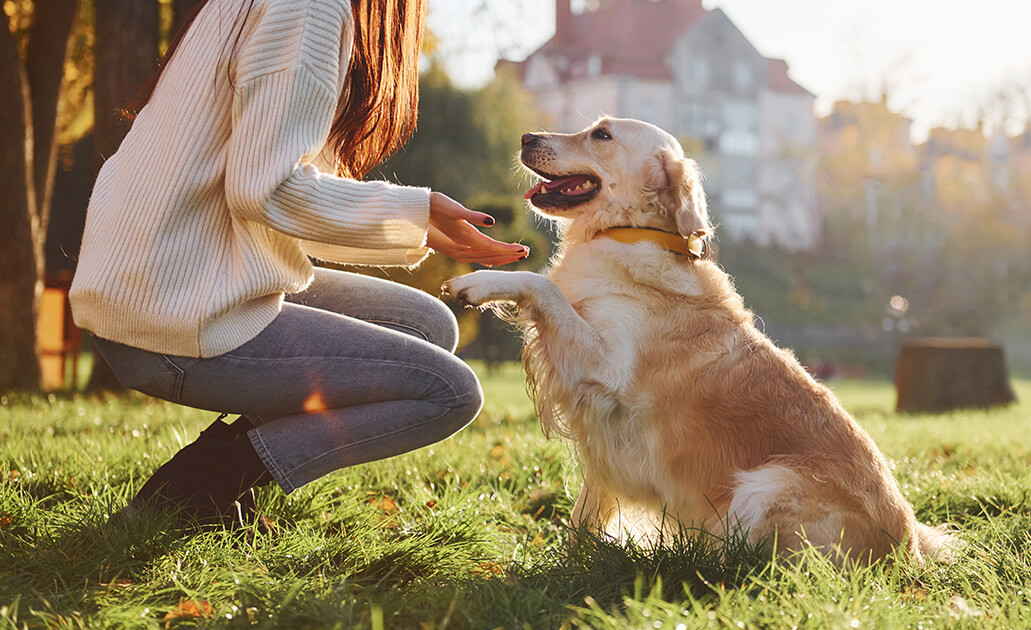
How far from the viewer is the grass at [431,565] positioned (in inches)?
76.9

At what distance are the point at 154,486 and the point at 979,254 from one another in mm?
30361

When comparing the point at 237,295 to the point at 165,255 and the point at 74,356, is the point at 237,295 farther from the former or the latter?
the point at 74,356

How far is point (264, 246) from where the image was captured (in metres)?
2.42

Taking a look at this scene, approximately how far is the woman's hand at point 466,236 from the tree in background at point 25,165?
212 inches

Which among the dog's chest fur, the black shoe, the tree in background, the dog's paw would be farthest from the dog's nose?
the tree in background

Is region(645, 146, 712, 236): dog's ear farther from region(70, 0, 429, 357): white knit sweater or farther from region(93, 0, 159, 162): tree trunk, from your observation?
region(93, 0, 159, 162): tree trunk

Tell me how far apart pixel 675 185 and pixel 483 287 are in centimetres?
90

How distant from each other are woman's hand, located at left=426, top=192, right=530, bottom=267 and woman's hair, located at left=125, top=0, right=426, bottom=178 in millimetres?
393

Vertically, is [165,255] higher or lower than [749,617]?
higher

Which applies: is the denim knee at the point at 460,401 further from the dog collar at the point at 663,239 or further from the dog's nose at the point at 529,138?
the dog's nose at the point at 529,138

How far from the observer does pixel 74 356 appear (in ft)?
29.5

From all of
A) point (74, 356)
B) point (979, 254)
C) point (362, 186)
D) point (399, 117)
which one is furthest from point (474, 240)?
point (979, 254)

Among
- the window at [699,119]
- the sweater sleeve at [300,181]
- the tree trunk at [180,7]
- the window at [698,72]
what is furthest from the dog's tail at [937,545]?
the window at [698,72]

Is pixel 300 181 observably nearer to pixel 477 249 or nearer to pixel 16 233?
pixel 477 249
